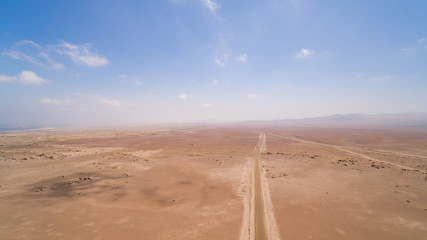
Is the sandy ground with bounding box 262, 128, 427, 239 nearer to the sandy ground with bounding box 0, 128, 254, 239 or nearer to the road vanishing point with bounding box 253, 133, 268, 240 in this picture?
the road vanishing point with bounding box 253, 133, 268, 240

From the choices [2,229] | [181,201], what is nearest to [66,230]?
[2,229]

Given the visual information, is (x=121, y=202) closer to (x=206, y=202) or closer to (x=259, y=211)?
(x=206, y=202)

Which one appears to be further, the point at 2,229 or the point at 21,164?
the point at 21,164

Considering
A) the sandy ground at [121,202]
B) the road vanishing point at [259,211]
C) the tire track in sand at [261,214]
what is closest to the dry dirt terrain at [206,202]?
the sandy ground at [121,202]

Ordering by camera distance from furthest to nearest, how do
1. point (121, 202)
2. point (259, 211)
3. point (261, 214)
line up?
1. point (121, 202)
2. point (259, 211)
3. point (261, 214)

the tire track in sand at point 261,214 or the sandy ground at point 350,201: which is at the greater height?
the tire track in sand at point 261,214

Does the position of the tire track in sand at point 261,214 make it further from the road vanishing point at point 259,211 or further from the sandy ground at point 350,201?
the sandy ground at point 350,201

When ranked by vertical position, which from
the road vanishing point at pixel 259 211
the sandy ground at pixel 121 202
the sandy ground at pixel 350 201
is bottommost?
the sandy ground at pixel 350 201

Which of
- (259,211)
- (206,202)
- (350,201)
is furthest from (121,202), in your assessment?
(350,201)

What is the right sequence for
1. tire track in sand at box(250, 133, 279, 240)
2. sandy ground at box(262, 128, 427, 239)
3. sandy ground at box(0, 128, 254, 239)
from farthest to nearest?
sandy ground at box(262, 128, 427, 239) → sandy ground at box(0, 128, 254, 239) → tire track in sand at box(250, 133, 279, 240)

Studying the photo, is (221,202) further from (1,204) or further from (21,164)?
(21,164)

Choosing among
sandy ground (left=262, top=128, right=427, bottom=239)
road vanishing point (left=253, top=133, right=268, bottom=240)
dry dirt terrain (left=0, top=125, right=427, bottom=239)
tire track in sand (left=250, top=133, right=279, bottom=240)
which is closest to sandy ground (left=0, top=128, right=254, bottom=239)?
dry dirt terrain (left=0, top=125, right=427, bottom=239)
